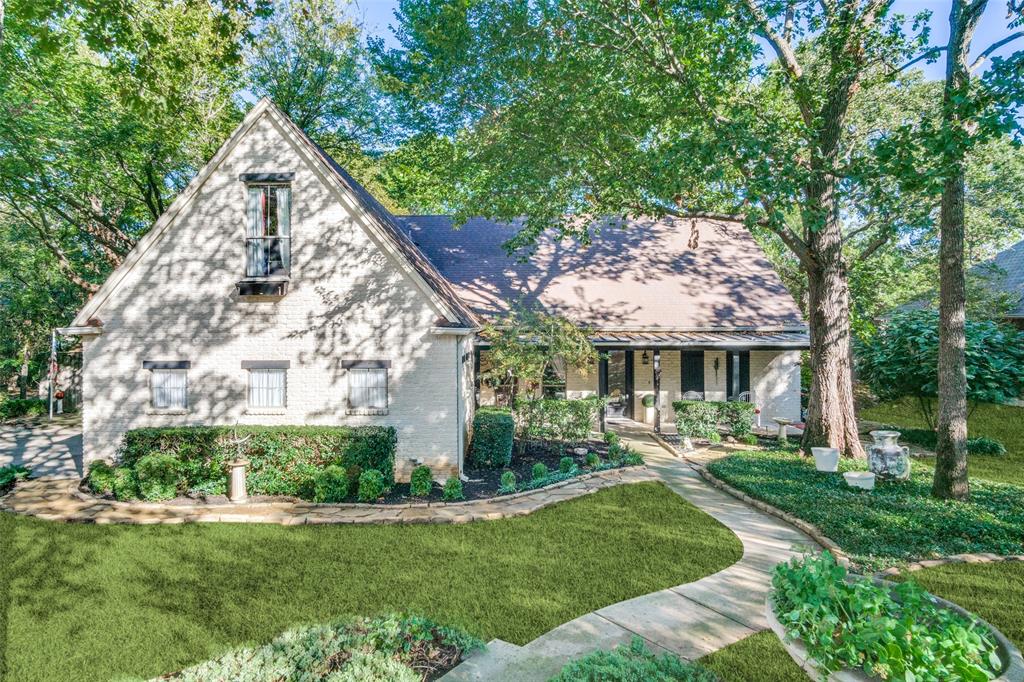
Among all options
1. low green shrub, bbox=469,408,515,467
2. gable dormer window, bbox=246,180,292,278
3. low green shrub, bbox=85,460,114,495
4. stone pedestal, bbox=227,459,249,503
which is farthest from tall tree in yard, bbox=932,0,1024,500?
low green shrub, bbox=85,460,114,495

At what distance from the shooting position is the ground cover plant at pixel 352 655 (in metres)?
4.27

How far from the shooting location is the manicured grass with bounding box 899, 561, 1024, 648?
537 cm

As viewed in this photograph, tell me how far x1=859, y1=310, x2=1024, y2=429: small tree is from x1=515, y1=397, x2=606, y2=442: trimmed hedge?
28.2ft

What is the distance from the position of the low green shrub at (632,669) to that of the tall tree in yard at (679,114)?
29.1 ft

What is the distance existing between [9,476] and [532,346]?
12.0 metres

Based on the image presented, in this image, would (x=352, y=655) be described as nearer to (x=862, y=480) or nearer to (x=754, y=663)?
(x=754, y=663)

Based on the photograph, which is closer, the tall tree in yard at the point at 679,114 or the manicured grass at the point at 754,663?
the manicured grass at the point at 754,663

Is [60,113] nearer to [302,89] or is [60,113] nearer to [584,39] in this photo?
[302,89]

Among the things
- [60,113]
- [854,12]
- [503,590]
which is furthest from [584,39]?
[60,113]

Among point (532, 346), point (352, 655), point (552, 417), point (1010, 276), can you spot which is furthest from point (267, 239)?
point (1010, 276)

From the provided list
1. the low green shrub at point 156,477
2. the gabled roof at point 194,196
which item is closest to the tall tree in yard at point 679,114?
the gabled roof at point 194,196

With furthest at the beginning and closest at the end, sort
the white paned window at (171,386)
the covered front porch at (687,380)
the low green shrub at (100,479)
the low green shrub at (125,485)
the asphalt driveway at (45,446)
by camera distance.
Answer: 1. the covered front porch at (687,380)
2. the asphalt driveway at (45,446)
3. the white paned window at (171,386)
4. the low green shrub at (100,479)
5. the low green shrub at (125,485)

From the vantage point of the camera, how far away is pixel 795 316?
55.1ft

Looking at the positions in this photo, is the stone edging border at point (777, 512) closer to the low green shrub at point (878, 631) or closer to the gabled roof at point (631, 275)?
the low green shrub at point (878, 631)
